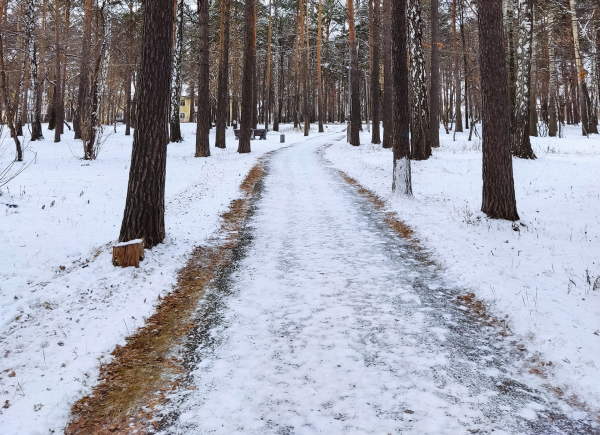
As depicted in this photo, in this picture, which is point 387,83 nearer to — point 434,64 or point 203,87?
point 434,64

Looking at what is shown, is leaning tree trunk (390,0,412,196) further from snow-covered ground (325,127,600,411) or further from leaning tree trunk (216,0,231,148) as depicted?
leaning tree trunk (216,0,231,148)

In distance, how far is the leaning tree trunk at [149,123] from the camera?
6066 millimetres

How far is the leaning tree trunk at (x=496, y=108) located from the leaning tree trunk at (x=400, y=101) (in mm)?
2824

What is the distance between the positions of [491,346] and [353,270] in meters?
2.10

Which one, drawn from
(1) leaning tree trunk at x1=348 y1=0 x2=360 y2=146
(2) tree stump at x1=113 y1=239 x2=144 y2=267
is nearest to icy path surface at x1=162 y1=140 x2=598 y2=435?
(2) tree stump at x1=113 y1=239 x2=144 y2=267

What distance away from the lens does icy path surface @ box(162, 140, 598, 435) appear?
267 centimetres

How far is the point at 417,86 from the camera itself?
1548cm

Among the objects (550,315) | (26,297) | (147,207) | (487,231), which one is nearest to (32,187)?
(147,207)

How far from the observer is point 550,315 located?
157 inches

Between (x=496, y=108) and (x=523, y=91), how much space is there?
9.06m

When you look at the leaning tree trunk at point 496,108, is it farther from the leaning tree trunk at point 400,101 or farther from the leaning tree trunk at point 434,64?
the leaning tree trunk at point 434,64

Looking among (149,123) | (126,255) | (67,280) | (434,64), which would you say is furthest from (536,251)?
(434,64)

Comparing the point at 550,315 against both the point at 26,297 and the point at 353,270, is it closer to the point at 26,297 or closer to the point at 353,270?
the point at 353,270

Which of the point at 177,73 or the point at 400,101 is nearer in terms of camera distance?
the point at 400,101
